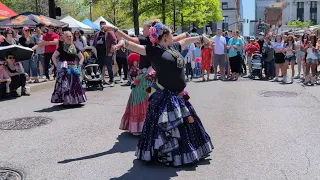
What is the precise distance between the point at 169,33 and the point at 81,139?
8.58 feet

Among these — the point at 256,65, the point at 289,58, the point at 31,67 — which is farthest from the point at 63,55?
the point at 289,58

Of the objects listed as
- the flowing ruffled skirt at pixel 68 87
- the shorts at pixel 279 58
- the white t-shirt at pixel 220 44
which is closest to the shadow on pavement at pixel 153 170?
the flowing ruffled skirt at pixel 68 87

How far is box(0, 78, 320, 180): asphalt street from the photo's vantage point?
16.4 ft

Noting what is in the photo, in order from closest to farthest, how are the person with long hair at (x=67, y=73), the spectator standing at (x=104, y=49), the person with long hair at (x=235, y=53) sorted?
1. the person with long hair at (x=67, y=73)
2. the spectator standing at (x=104, y=49)
3. the person with long hair at (x=235, y=53)

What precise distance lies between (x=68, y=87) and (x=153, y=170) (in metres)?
4.80

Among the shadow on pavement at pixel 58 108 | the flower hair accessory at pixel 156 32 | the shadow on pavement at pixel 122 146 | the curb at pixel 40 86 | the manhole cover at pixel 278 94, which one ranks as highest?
the flower hair accessory at pixel 156 32

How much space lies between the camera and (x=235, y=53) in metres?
15.4

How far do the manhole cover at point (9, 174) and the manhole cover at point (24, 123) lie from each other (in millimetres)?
2556

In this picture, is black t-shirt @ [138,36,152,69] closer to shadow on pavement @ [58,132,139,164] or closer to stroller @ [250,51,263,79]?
shadow on pavement @ [58,132,139,164]

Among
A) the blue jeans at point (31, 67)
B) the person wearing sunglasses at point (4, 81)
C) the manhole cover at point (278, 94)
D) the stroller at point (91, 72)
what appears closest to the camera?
the person wearing sunglasses at point (4, 81)

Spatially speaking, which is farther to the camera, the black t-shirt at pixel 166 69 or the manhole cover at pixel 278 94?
the manhole cover at pixel 278 94

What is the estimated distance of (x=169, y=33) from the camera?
5.18 metres

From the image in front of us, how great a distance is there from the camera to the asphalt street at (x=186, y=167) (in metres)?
5.01

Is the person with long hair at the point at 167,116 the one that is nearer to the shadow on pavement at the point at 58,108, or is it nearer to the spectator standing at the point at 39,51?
the shadow on pavement at the point at 58,108
